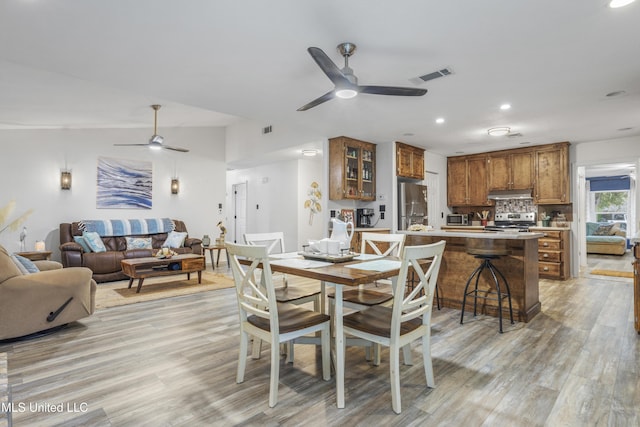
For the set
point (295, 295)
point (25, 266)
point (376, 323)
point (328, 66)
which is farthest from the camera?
point (25, 266)

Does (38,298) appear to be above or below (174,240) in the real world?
below

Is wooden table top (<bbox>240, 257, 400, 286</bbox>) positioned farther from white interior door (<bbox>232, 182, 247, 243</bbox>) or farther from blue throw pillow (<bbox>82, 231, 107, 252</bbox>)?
white interior door (<bbox>232, 182, 247, 243</bbox>)

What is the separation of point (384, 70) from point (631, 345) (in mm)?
3109

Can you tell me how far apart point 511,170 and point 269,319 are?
20.7ft

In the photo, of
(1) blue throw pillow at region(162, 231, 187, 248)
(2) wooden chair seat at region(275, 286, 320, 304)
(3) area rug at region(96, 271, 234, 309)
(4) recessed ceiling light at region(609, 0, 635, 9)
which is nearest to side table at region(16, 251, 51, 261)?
(3) area rug at region(96, 271, 234, 309)

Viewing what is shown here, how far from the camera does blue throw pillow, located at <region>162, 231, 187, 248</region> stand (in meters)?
6.49

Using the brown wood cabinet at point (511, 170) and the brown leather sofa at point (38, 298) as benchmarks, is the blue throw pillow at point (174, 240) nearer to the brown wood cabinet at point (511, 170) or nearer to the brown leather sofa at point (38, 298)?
the brown leather sofa at point (38, 298)

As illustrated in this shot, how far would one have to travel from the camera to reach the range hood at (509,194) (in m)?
6.54

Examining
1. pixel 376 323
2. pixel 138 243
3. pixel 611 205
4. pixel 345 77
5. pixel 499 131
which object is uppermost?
pixel 499 131

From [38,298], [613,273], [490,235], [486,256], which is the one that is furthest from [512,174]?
[38,298]

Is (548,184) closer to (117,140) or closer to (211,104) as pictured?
(211,104)

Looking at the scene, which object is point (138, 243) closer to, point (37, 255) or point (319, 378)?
point (37, 255)

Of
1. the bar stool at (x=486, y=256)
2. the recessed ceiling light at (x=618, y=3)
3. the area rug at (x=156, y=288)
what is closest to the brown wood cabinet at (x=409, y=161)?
the bar stool at (x=486, y=256)

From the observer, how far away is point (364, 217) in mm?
6332
